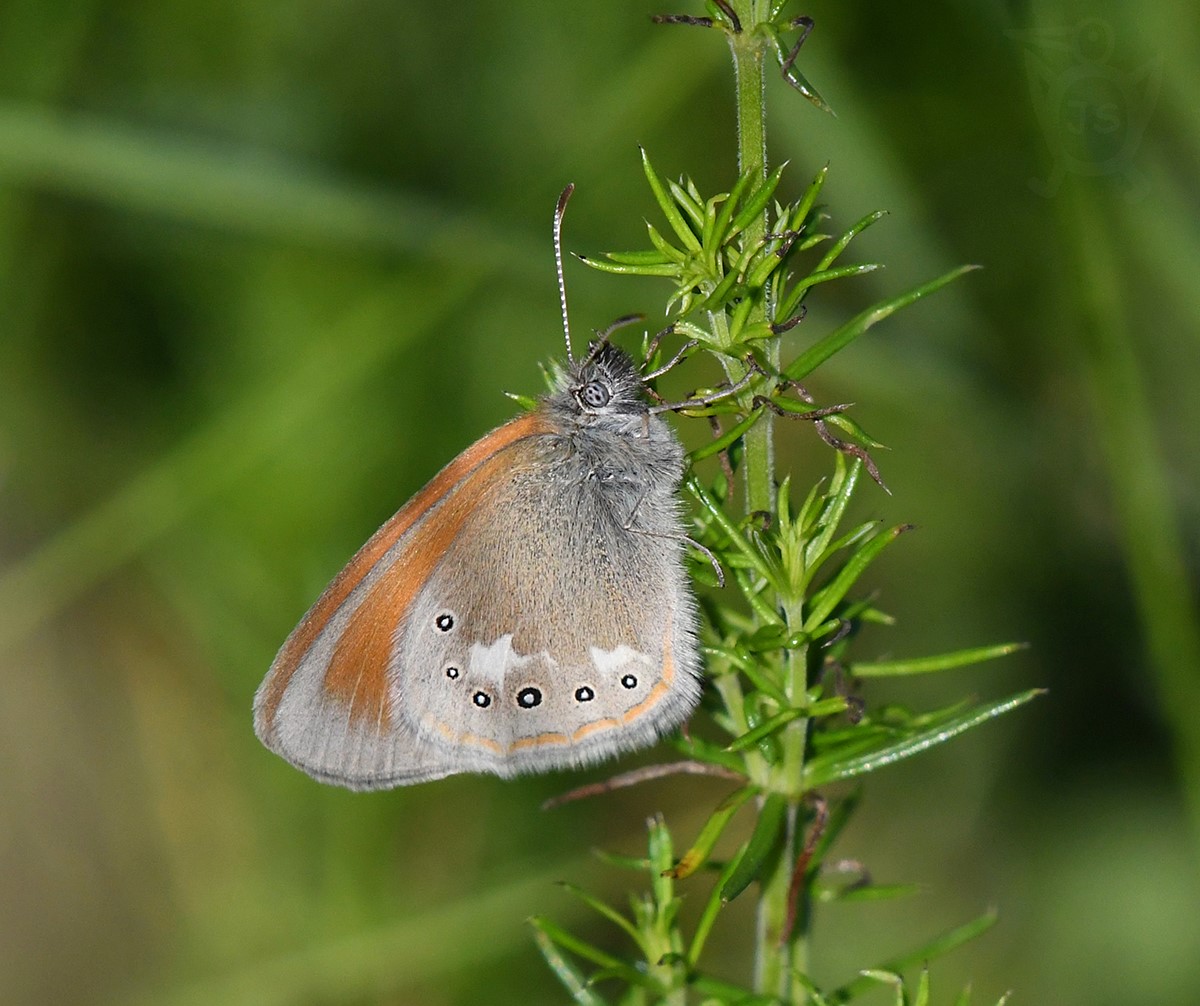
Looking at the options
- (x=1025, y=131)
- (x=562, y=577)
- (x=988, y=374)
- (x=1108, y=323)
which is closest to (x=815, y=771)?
(x=562, y=577)

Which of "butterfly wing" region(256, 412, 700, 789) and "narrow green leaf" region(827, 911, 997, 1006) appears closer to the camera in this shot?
"narrow green leaf" region(827, 911, 997, 1006)

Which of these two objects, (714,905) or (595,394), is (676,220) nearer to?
(714,905)

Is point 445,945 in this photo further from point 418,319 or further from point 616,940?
point 418,319

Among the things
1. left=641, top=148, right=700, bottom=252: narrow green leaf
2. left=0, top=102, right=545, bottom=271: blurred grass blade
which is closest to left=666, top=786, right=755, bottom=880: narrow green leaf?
left=641, top=148, right=700, bottom=252: narrow green leaf

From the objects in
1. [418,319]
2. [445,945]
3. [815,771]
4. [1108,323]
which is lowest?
[445,945]

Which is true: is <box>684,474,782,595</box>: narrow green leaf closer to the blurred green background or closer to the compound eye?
the compound eye

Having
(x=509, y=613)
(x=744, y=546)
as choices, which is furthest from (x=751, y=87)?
(x=509, y=613)
